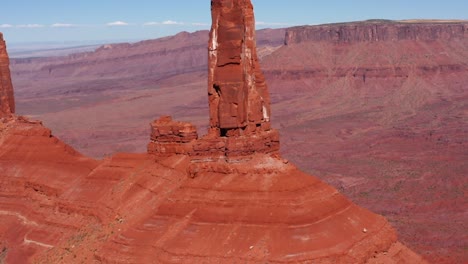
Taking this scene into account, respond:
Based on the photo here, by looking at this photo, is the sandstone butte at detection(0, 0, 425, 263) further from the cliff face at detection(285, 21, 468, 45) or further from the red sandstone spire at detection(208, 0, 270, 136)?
the cliff face at detection(285, 21, 468, 45)

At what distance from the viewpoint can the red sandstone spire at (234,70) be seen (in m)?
37.0

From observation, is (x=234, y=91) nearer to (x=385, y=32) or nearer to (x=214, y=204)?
(x=214, y=204)

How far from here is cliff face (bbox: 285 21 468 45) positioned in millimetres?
180125

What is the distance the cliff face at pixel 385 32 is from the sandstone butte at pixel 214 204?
471 ft

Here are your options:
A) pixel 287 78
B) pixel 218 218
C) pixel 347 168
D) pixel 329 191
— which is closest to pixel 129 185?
pixel 218 218

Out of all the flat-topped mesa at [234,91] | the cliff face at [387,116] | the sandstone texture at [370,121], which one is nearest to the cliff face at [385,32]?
the cliff face at [387,116]

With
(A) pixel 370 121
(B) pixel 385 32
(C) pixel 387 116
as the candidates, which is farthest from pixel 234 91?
(B) pixel 385 32

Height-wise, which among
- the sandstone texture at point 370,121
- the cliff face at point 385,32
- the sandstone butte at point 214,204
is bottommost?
the sandstone texture at point 370,121

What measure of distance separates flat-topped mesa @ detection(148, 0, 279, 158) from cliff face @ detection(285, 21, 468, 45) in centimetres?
14824

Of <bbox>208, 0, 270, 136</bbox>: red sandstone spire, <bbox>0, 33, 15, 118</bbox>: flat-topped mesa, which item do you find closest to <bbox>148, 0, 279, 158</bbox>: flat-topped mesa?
<bbox>208, 0, 270, 136</bbox>: red sandstone spire

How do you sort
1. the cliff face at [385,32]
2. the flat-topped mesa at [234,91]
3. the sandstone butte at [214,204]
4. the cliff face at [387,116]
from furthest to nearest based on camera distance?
the cliff face at [385,32] → the cliff face at [387,116] → the flat-topped mesa at [234,91] → the sandstone butte at [214,204]

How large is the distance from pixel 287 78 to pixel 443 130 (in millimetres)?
63952

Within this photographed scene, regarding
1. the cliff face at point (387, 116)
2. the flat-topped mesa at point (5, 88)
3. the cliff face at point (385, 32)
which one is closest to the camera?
the flat-topped mesa at point (5, 88)

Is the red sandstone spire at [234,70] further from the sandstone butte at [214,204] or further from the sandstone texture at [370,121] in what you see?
the sandstone texture at [370,121]
